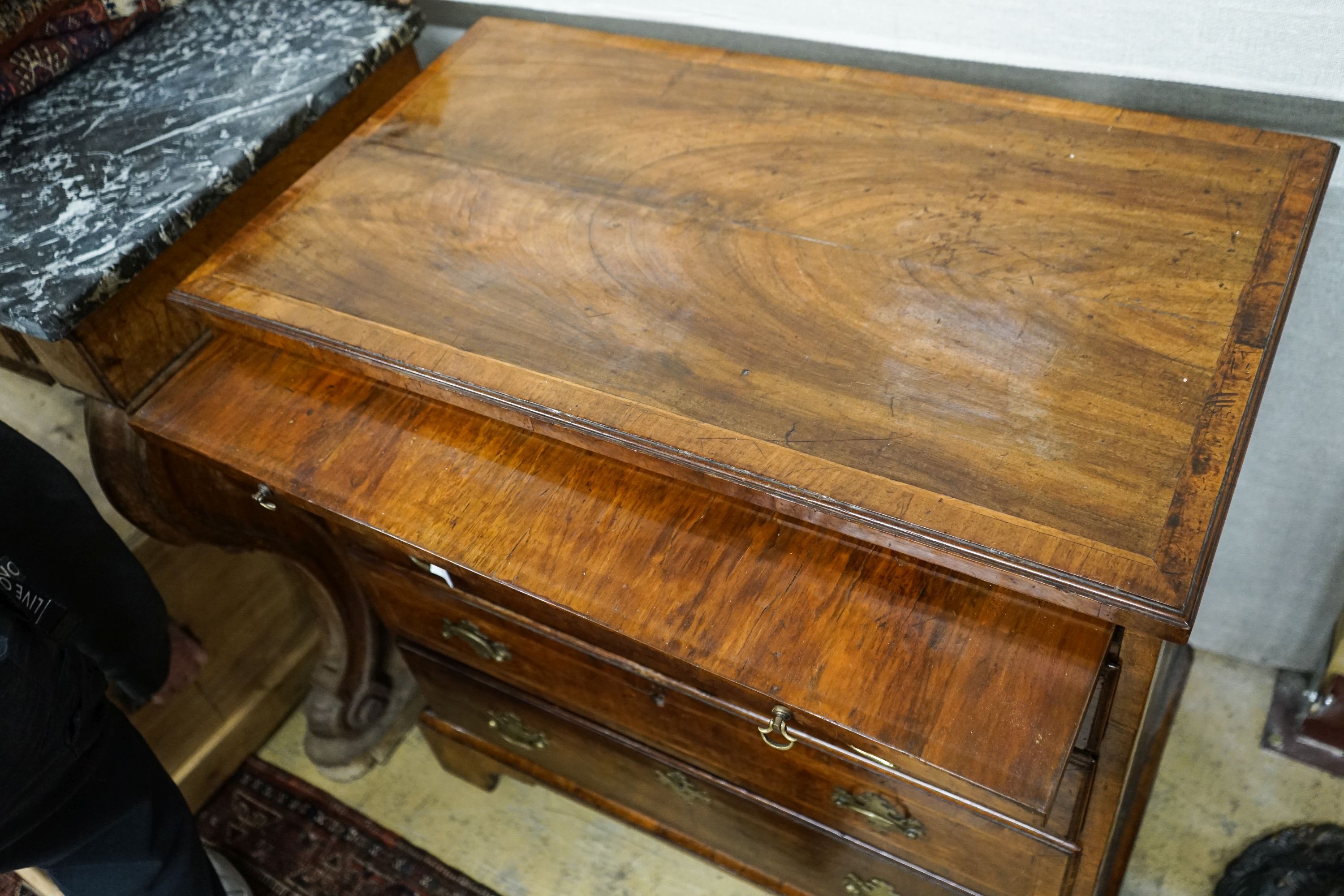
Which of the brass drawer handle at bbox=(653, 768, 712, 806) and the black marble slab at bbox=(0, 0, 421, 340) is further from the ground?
the black marble slab at bbox=(0, 0, 421, 340)

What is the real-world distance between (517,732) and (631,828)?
0.28 m

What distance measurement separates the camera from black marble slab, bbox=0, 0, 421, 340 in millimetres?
1011

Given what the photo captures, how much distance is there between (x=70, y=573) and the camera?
109 cm

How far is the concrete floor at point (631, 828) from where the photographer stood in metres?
1.40

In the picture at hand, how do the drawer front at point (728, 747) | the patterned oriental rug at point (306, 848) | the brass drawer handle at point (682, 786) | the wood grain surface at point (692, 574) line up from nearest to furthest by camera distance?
the wood grain surface at point (692, 574) → the drawer front at point (728, 747) → the brass drawer handle at point (682, 786) → the patterned oriental rug at point (306, 848)

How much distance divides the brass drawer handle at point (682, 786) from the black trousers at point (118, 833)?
1.81 ft

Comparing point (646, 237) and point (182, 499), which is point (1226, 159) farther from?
point (182, 499)

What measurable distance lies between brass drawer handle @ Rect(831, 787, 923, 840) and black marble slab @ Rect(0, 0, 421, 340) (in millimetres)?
860

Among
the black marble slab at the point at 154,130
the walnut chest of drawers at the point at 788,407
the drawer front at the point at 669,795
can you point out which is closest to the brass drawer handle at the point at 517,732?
the drawer front at the point at 669,795

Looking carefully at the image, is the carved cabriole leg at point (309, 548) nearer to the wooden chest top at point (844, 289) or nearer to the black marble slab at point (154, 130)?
the black marble slab at point (154, 130)

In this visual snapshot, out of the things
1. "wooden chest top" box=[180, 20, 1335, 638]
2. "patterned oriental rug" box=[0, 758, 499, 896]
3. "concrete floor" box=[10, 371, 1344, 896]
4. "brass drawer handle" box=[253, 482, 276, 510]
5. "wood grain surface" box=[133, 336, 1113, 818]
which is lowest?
"patterned oriental rug" box=[0, 758, 499, 896]

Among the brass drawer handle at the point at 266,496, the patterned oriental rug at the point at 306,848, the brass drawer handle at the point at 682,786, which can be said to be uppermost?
the brass drawer handle at the point at 266,496

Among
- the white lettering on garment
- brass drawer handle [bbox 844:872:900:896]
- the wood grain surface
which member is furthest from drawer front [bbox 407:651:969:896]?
the white lettering on garment

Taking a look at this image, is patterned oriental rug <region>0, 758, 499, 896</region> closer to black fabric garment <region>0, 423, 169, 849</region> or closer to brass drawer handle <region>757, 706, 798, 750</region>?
black fabric garment <region>0, 423, 169, 849</region>
